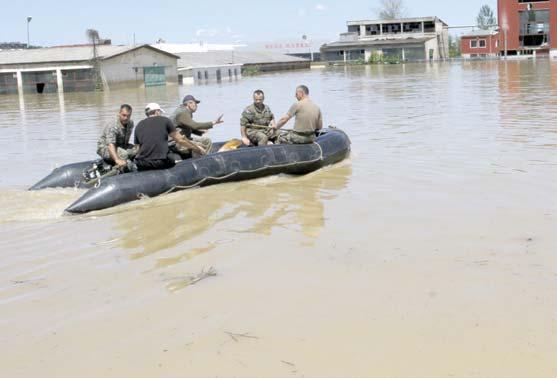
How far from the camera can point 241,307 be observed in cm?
536

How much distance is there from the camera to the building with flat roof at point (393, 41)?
270 ft

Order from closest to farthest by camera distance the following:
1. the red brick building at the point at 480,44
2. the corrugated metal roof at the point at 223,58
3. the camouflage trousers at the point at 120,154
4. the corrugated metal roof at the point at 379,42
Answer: the camouflage trousers at the point at 120,154, the corrugated metal roof at the point at 223,58, the red brick building at the point at 480,44, the corrugated metal roof at the point at 379,42

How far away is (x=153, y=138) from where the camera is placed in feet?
30.1

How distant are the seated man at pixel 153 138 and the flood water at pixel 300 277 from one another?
1.88ft

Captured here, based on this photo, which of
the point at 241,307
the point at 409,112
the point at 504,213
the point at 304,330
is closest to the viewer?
the point at 304,330

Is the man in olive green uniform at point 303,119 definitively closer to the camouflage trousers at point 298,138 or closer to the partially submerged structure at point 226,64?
the camouflage trousers at point 298,138

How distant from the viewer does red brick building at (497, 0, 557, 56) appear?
238ft

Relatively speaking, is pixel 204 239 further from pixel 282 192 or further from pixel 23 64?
pixel 23 64

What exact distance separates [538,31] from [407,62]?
15.0 m

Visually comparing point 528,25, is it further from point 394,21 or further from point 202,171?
point 202,171

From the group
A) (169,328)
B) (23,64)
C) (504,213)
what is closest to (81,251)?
(169,328)

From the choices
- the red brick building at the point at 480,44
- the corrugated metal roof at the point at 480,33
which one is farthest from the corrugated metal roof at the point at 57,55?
the corrugated metal roof at the point at 480,33

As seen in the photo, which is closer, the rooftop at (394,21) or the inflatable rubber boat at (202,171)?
the inflatable rubber boat at (202,171)

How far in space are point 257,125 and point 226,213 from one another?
3427mm
